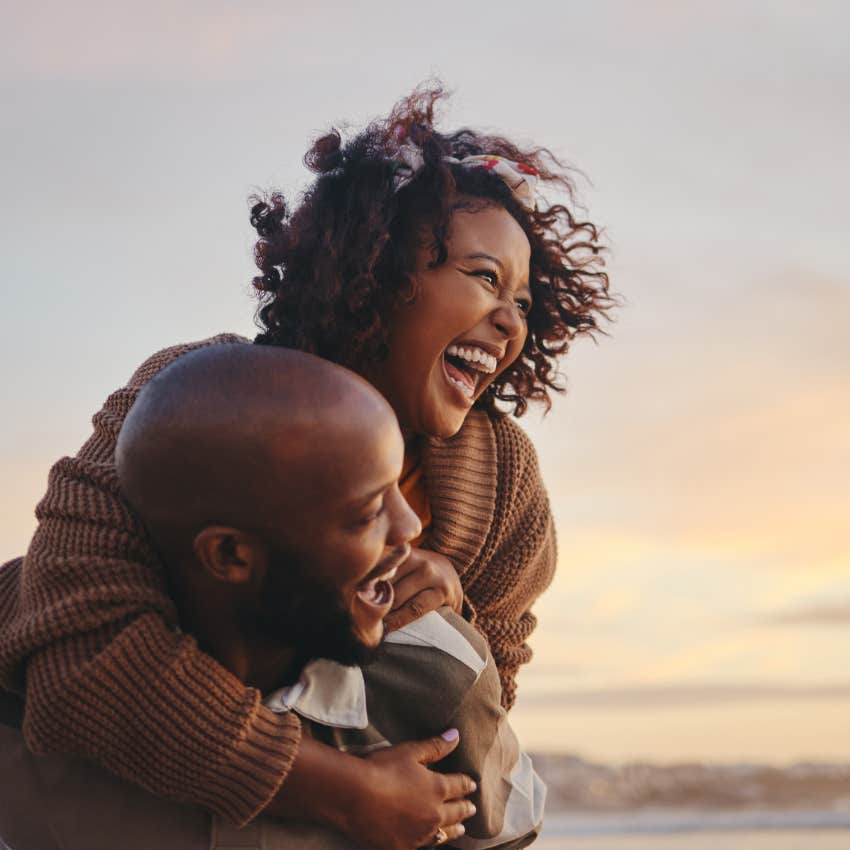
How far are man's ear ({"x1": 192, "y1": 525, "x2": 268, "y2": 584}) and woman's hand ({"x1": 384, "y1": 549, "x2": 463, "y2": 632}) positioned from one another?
1.30 feet

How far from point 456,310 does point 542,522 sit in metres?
0.58

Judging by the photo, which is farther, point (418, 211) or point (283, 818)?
point (418, 211)

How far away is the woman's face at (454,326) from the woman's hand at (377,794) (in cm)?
87

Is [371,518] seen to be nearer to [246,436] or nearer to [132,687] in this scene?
[246,436]

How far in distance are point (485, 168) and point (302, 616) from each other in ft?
4.61

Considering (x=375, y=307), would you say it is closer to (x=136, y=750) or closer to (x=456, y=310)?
(x=456, y=310)

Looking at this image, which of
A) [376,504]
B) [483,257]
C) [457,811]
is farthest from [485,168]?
[457,811]

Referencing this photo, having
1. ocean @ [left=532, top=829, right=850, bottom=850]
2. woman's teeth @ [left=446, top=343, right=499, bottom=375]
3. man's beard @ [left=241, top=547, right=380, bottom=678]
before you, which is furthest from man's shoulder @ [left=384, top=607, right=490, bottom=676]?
ocean @ [left=532, top=829, right=850, bottom=850]

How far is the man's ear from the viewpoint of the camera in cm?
220

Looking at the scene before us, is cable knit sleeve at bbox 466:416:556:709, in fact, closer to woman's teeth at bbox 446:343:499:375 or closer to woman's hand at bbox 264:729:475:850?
woman's teeth at bbox 446:343:499:375

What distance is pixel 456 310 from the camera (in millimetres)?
3068

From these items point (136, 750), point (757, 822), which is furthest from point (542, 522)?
point (757, 822)

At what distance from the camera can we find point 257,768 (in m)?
2.27

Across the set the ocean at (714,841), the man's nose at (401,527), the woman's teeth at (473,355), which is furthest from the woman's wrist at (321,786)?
the ocean at (714,841)
